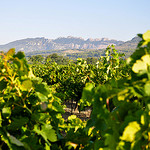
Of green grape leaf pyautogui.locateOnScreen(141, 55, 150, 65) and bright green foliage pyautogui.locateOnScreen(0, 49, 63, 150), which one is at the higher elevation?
green grape leaf pyautogui.locateOnScreen(141, 55, 150, 65)

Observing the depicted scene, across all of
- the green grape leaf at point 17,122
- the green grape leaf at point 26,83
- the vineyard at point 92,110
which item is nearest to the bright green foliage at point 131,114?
the vineyard at point 92,110

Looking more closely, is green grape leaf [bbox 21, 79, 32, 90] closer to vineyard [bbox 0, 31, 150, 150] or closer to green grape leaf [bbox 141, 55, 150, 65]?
vineyard [bbox 0, 31, 150, 150]

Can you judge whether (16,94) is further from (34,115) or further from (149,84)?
(149,84)

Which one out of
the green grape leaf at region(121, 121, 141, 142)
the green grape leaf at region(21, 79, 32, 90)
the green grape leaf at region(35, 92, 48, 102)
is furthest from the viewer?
the green grape leaf at region(35, 92, 48, 102)

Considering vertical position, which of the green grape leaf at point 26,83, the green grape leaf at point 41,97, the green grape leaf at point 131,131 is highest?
the green grape leaf at point 26,83

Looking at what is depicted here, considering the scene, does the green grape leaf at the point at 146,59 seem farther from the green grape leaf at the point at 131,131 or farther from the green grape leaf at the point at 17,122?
the green grape leaf at the point at 17,122

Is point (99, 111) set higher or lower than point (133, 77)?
lower

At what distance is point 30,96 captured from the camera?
4.64ft

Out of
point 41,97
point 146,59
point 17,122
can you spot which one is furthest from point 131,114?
point 17,122

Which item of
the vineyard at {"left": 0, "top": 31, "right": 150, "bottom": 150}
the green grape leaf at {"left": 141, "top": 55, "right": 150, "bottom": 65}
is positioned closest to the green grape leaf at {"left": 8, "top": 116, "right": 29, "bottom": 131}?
the vineyard at {"left": 0, "top": 31, "right": 150, "bottom": 150}

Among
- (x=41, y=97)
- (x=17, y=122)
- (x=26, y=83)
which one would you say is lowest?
(x=17, y=122)

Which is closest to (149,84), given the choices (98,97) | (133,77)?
(133,77)

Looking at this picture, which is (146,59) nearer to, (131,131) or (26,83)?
(131,131)

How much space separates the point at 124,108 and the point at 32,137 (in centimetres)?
61
